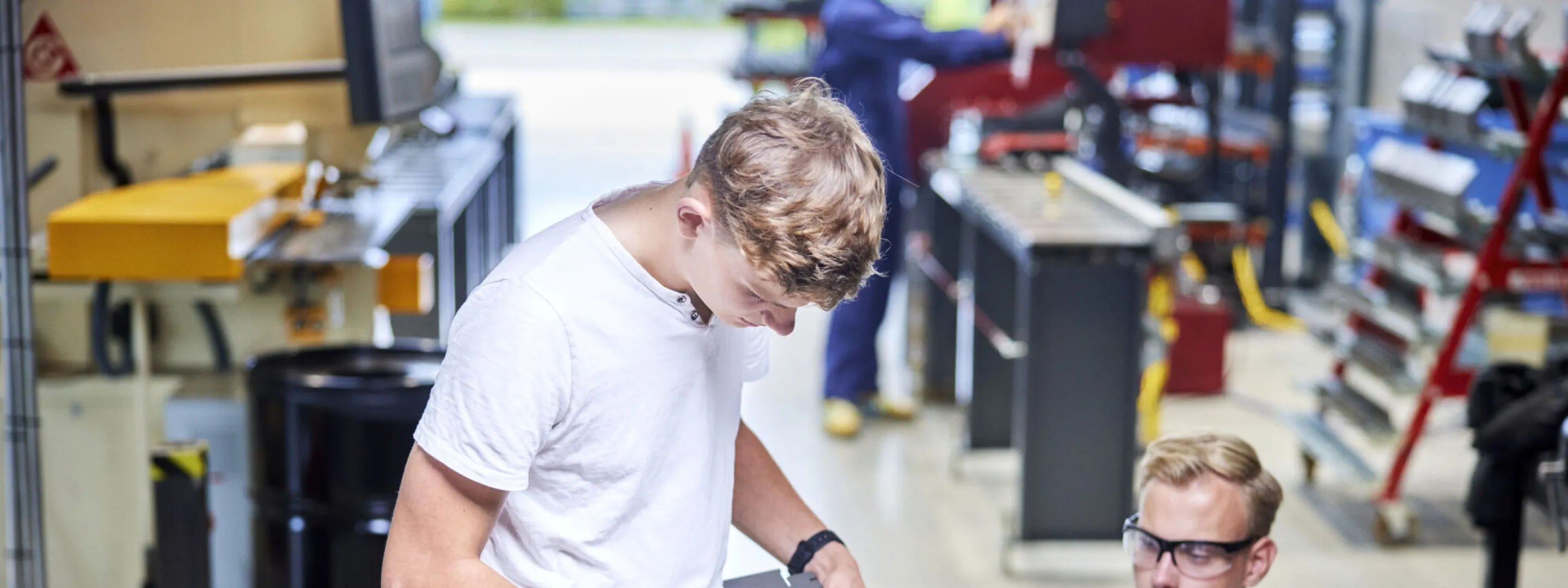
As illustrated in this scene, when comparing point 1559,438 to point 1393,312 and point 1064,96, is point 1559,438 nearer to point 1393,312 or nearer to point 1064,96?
point 1393,312

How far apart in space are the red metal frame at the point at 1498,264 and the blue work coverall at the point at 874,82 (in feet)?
5.62

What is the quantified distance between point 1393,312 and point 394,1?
126 inches

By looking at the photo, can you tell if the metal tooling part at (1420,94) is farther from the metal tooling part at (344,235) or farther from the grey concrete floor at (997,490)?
the metal tooling part at (344,235)

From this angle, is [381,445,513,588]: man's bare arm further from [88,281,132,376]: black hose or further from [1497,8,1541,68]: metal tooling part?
[1497,8,1541,68]: metal tooling part

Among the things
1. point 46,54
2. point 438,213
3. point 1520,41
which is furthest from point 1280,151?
point 46,54

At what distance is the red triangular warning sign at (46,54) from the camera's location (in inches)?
109

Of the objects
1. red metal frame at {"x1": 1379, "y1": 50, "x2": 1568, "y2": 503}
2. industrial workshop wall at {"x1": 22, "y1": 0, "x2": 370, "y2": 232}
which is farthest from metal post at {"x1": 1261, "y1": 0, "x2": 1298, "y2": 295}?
industrial workshop wall at {"x1": 22, "y1": 0, "x2": 370, "y2": 232}

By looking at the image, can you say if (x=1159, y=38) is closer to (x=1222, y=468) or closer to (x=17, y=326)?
(x=1222, y=468)

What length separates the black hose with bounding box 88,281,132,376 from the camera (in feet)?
10.5

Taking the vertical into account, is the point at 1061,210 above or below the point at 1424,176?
below

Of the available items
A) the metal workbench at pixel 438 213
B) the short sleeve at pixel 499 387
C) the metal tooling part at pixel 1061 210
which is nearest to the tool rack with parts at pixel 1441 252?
the metal tooling part at pixel 1061 210

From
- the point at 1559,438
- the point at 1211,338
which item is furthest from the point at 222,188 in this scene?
the point at 1211,338

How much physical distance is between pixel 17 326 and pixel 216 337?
134cm

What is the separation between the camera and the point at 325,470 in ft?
9.29
